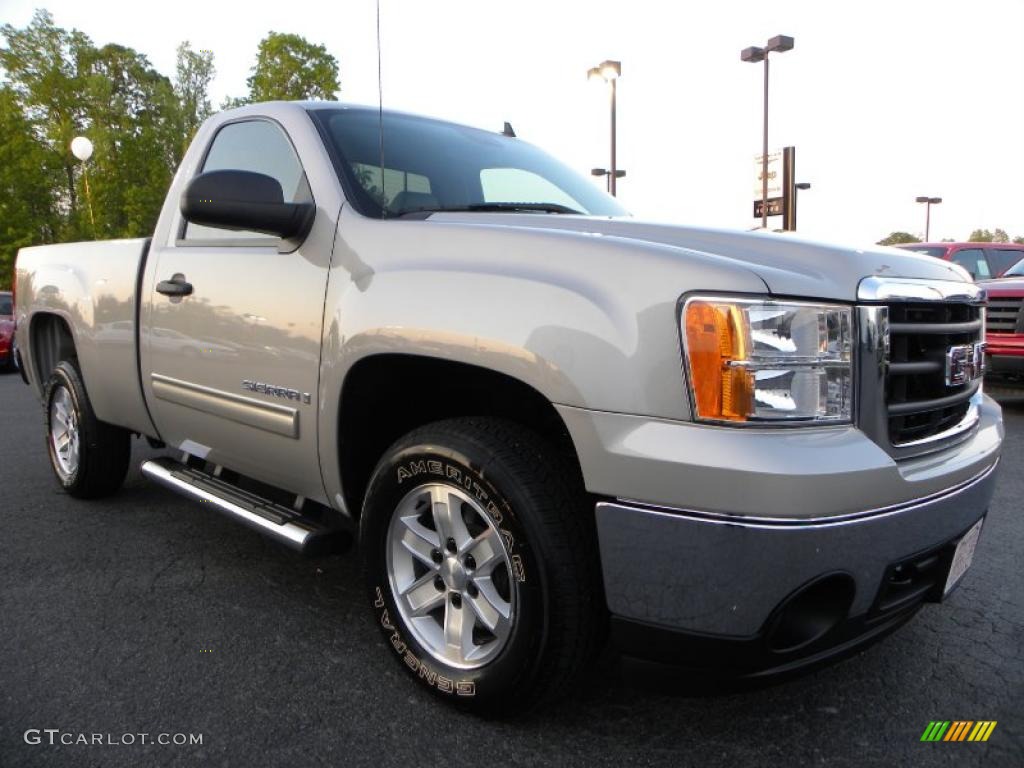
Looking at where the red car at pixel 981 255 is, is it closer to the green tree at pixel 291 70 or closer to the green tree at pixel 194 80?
the green tree at pixel 291 70

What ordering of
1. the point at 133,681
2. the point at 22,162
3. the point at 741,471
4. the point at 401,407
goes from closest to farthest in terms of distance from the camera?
the point at 741,471 → the point at 133,681 → the point at 401,407 → the point at 22,162

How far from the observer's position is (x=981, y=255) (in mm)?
11195

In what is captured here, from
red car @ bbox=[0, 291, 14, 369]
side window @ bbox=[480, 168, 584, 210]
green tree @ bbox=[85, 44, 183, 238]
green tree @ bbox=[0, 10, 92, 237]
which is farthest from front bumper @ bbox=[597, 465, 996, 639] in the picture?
green tree @ bbox=[0, 10, 92, 237]

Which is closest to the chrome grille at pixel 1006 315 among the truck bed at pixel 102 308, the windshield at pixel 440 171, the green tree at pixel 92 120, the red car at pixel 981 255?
the red car at pixel 981 255

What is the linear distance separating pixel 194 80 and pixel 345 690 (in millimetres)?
39557

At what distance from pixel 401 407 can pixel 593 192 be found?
4.83 feet

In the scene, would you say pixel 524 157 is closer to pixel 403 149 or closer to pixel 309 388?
pixel 403 149

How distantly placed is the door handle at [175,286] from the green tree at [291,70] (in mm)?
26279

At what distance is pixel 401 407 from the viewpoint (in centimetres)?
255

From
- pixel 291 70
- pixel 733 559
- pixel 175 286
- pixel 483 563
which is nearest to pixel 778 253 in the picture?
pixel 733 559

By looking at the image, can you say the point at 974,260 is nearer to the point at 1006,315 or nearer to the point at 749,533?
the point at 1006,315

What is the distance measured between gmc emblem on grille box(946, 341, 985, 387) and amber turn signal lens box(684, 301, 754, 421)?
733 mm

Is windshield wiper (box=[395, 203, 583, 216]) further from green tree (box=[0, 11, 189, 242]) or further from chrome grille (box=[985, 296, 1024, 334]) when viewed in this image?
green tree (box=[0, 11, 189, 242])

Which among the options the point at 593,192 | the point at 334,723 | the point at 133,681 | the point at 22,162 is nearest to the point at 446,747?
the point at 334,723
